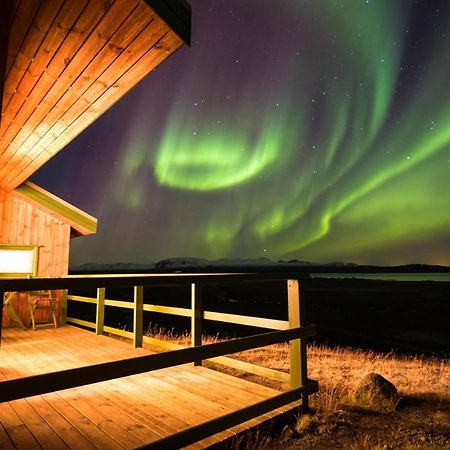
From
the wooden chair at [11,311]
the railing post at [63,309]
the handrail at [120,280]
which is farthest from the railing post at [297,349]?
the railing post at [63,309]

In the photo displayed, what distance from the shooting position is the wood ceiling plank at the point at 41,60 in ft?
8.92

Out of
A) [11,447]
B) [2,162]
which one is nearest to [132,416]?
[11,447]

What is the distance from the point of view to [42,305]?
896cm

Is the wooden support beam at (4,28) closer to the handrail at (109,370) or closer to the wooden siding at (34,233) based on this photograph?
the handrail at (109,370)

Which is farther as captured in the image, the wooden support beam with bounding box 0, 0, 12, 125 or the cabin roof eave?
the cabin roof eave

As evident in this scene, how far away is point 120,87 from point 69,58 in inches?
23.7

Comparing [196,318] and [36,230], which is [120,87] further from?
[36,230]

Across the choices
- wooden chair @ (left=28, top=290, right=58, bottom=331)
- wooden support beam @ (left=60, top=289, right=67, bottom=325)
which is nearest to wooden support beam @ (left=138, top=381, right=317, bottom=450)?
wooden chair @ (left=28, top=290, right=58, bottom=331)

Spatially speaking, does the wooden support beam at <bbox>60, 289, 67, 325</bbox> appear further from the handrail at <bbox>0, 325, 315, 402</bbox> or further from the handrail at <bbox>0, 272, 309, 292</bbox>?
the handrail at <bbox>0, 325, 315, 402</bbox>

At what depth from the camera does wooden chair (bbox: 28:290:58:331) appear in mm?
8348

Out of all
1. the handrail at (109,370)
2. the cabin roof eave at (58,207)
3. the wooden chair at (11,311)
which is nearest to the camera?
the handrail at (109,370)

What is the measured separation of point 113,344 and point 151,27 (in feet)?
18.0

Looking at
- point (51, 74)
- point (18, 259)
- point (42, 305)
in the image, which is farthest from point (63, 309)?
point (51, 74)

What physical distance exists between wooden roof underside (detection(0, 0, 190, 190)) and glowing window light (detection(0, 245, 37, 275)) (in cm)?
475
